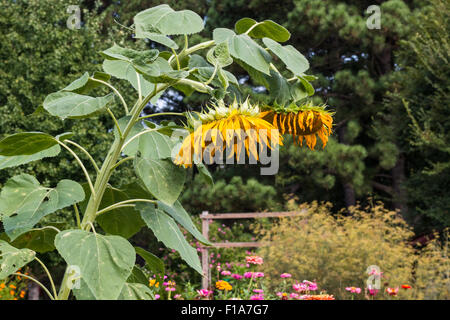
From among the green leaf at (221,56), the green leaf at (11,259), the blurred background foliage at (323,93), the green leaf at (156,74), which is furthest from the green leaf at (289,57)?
the blurred background foliage at (323,93)

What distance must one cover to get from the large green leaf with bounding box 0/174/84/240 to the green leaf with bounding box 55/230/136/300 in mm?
142

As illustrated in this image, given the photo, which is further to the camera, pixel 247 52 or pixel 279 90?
pixel 279 90

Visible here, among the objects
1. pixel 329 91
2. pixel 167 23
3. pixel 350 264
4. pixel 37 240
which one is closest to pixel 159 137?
pixel 167 23

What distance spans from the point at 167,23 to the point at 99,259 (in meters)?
0.50

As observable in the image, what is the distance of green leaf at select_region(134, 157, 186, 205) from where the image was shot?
3.31 feet

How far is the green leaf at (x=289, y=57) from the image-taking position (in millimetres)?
1071

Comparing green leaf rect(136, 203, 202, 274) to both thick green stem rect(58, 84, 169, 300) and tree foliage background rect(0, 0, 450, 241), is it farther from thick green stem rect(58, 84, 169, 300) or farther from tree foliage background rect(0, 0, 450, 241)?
tree foliage background rect(0, 0, 450, 241)

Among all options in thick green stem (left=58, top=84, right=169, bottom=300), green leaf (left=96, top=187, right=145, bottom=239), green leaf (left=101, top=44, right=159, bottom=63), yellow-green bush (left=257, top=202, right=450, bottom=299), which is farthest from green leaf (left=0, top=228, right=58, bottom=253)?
yellow-green bush (left=257, top=202, right=450, bottom=299)

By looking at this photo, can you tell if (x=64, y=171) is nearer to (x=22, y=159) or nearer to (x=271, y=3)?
(x=22, y=159)

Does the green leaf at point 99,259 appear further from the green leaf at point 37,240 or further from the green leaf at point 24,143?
the green leaf at point 37,240

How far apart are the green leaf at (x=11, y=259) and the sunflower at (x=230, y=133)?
42 cm

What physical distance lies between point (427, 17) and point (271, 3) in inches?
142

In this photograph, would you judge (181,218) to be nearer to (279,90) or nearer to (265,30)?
(279,90)

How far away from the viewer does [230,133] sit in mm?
907
